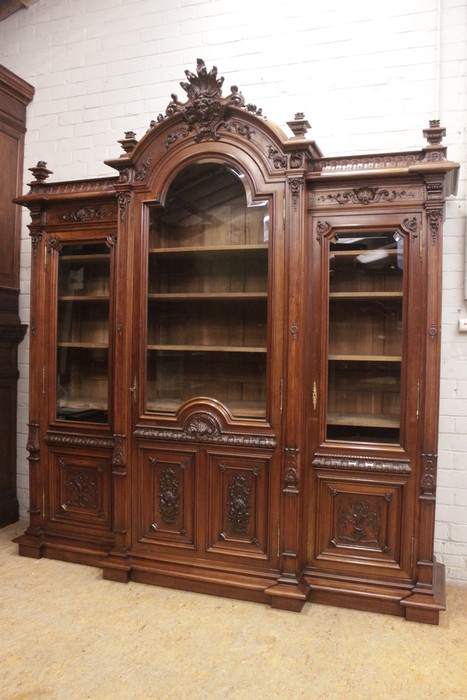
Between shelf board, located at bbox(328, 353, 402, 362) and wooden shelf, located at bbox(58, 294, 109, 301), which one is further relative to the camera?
wooden shelf, located at bbox(58, 294, 109, 301)

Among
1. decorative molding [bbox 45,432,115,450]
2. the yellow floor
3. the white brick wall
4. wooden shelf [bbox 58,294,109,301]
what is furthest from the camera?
wooden shelf [bbox 58,294,109,301]

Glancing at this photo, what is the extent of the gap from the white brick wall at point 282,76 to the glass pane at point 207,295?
842 mm

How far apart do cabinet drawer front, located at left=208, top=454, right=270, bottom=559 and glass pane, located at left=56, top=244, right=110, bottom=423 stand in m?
0.84

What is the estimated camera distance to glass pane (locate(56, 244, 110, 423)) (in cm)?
318

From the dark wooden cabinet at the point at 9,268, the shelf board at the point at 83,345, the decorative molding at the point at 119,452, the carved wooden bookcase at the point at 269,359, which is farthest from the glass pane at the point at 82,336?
the dark wooden cabinet at the point at 9,268

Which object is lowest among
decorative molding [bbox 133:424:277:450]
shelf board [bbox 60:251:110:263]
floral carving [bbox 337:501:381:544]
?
floral carving [bbox 337:501:381:544]

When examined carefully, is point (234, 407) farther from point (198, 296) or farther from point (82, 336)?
point (82, 336)

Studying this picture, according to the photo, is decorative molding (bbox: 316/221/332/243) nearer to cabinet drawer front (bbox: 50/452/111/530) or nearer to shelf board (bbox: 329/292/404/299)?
shelf board (bbox: 329/292/404/299)

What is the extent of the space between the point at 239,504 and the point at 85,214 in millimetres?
1808

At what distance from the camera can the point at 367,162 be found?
263 cm

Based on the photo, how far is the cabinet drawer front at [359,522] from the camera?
103 inches

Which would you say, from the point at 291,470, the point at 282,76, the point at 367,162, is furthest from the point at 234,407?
→ the point at 282,76

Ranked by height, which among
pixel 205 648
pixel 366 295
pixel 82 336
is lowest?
pixel 205 648

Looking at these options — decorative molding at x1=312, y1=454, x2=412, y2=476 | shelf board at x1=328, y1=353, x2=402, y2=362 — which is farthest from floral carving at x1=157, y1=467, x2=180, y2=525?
shelf board at x1=328, y1=353, x2=402, y2=362
